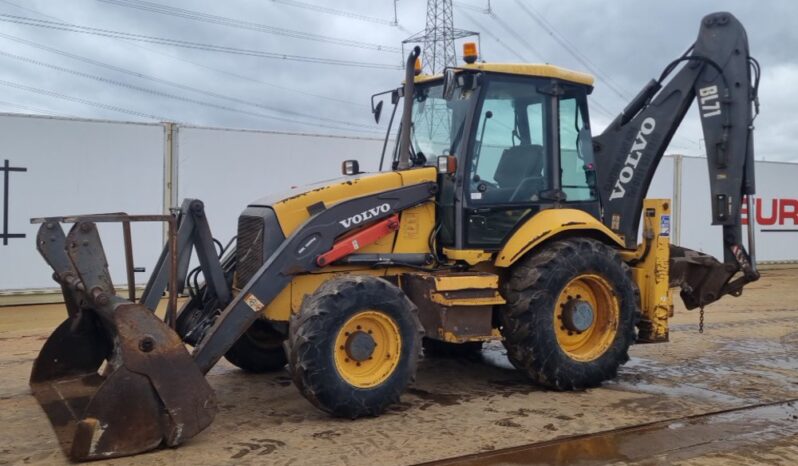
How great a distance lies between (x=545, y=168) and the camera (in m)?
6.33

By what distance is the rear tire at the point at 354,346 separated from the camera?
4859 mm

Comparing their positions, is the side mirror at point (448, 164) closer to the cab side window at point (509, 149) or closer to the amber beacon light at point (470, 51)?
the cab side window at point (509, 149)

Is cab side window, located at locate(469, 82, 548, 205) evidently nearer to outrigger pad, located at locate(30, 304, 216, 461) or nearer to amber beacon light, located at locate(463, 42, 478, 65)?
amber beacon light, located at locate(463, 42, 478, 65)

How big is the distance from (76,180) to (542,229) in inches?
325

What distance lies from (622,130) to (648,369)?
2.31 meters

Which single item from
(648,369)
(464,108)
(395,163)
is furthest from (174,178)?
(648,369)

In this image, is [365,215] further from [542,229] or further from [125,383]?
[125,383]

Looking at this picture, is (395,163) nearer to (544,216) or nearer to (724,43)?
(544,216)

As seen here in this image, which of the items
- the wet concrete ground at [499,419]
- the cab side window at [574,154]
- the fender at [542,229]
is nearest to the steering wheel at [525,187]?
the fender at [542,229]

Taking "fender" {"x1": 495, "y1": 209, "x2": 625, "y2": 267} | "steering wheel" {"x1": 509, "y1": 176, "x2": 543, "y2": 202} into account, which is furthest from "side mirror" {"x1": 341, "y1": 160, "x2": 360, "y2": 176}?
"fender" {"x1": 495, "y1": 209, "x2": 625, "y2": 267}

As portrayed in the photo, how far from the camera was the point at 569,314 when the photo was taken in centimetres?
601

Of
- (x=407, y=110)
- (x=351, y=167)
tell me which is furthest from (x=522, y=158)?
(x=351, y=167)

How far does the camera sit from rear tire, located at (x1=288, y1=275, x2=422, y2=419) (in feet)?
15.9

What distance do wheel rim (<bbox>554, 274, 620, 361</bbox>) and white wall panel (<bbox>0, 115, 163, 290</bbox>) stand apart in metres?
7.77
